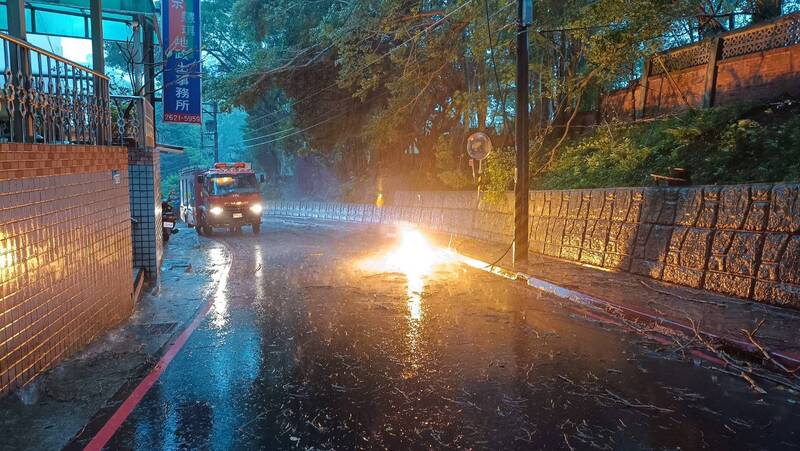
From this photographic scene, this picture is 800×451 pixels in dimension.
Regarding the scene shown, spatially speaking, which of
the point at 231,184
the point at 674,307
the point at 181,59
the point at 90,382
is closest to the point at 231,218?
the point at 231,184

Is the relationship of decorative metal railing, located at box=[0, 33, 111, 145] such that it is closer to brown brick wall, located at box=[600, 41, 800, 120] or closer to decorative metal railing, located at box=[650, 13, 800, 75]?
brown brick wall, located at box=[600, 41, 800, 120]

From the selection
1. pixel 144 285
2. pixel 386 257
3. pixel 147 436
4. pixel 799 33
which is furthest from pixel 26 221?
pixel 799 33

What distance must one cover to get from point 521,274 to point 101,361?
7.61 m

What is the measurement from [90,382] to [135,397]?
2.14 feet

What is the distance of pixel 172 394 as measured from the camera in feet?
16.1

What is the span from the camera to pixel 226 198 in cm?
2108

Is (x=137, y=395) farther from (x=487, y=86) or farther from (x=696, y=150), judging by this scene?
(x=487, y=86)

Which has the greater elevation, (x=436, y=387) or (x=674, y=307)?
(x=674, y=307)

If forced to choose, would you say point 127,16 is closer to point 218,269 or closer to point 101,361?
point 218,269

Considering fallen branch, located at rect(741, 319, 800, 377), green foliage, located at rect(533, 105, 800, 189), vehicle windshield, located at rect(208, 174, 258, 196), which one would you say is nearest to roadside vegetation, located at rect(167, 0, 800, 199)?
green foliage, located at rect(533, 105, 800, 189)

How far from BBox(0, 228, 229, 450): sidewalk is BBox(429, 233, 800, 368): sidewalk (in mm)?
6099

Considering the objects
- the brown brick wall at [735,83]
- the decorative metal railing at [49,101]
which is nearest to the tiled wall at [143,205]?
the decorative metal railing at [49,101]

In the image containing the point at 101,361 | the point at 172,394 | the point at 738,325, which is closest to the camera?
the point at 172,394

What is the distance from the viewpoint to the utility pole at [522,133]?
11234 millimetres
